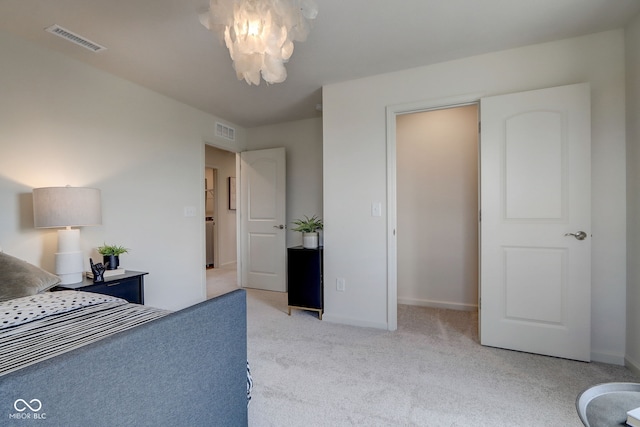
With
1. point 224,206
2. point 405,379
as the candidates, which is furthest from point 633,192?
point 224,206

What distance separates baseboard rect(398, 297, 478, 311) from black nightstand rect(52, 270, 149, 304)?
2777 mm

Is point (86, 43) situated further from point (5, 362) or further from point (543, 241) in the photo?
point (543, 241)

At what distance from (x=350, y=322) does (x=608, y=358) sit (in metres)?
1.93

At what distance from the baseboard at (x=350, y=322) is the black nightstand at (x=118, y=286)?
5.50 ft

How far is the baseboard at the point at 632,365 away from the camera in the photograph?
76.3 inches

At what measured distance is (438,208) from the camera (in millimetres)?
3480

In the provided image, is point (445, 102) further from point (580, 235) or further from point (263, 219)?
point (263, 219)

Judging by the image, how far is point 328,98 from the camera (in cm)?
302

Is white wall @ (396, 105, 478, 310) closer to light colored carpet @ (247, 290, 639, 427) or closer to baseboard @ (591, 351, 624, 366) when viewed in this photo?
light colored carpet @ (247, 290, 639, 427)

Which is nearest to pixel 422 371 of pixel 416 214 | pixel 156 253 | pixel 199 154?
pixel 416 214

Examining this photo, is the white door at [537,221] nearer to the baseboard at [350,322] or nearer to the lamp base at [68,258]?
the baseboard at [350,322]

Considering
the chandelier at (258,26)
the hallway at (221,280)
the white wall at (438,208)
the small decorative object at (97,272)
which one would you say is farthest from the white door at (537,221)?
the hallway at (221,280)

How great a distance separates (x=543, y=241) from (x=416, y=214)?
1.46m

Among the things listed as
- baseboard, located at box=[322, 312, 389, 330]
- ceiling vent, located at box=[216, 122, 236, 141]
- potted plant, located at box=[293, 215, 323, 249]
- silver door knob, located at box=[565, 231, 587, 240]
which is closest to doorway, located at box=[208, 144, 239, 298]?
ceiling vent, located at box=[216, 122, 236, 141]
